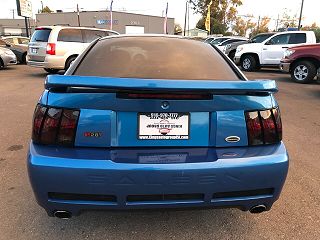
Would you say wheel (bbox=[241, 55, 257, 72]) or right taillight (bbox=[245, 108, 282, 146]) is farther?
wheel (bbox=[241, 55, 257, 72])

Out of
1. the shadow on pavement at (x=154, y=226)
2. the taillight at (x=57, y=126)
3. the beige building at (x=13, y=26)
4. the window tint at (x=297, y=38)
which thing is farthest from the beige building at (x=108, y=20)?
the taillight at (x=57, y=126)

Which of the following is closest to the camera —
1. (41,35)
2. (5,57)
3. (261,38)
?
(41,35)

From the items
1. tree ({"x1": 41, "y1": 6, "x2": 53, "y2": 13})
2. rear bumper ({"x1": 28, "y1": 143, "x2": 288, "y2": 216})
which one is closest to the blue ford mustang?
rear bumper ({"x1": 28, "y1": 143, "x2": 288, "y2": 216})

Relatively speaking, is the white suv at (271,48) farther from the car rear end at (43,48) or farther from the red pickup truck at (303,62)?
the car rear end at (43,48)

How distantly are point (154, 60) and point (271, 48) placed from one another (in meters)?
12.7

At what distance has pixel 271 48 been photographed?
14.5 m

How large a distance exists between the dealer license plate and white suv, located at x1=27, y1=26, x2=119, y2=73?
9.83 metres

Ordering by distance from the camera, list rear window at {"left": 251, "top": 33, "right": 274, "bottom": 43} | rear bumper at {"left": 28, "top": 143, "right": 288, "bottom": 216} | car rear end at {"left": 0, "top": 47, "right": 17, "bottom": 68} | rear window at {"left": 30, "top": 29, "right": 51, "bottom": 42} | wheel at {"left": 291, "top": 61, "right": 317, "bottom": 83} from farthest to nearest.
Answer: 1. rear window at {"left": 251, "top": 33, "right": 274, "bottom": 43}
2. car rear end at {"left": 0, "top": 47, "right": 17, "bottom": 68}
3. rear window at {"left": 30, "top": 29, "right": 51, "bottom": 42}
4. wheel at {"left": 291, "top": 61, "right": 317, "bottom": 83}
5. rear bumper at {"left": 28, "top": 143, "right": 288, "bottom": 216}

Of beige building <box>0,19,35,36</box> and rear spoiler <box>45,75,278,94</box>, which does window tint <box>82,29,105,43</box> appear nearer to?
rear spoiler <box>45,75,278,94</box>

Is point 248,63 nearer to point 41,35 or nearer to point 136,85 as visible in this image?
point 41,35

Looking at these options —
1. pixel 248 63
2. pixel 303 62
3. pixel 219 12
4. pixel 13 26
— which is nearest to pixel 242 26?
pixel 219 12

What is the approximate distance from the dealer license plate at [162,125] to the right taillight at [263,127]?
46cm

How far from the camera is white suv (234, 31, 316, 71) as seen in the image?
14219 mm

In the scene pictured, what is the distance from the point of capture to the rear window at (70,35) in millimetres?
11703
